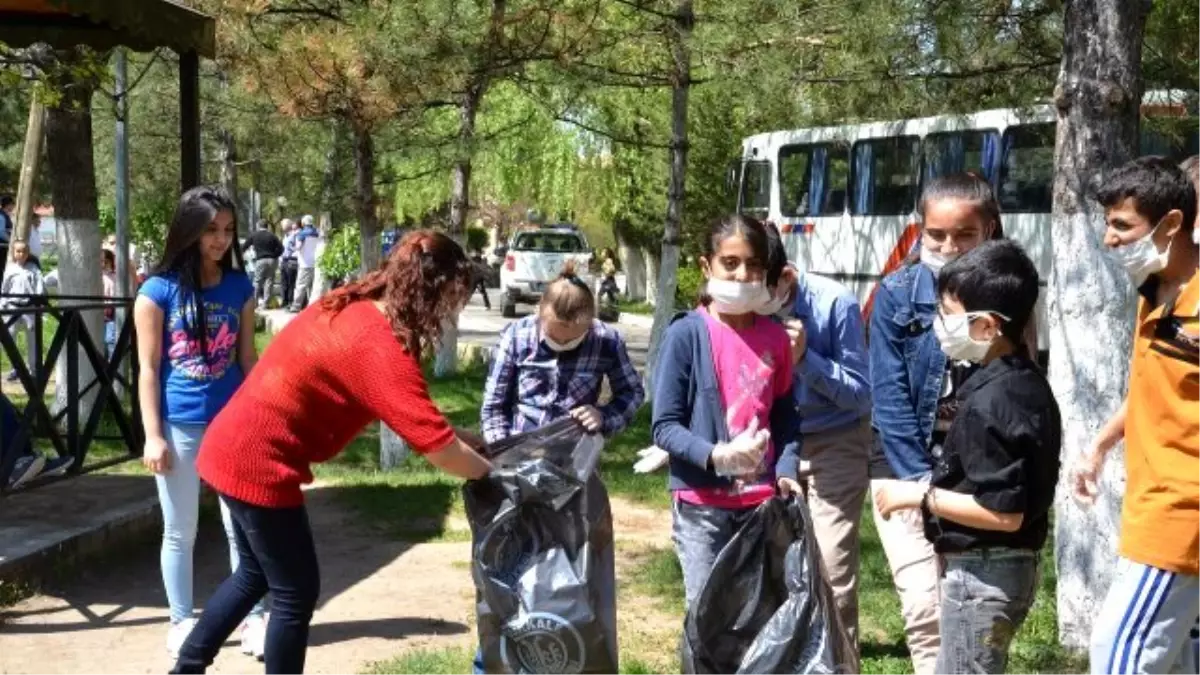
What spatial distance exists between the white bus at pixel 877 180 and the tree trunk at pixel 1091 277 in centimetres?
986

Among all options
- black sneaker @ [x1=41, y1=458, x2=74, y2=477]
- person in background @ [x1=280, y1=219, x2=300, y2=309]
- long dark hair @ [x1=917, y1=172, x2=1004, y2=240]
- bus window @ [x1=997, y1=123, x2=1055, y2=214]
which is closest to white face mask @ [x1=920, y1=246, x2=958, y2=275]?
long dark hair @ [x1=917, y1=172, x2=1004, y2=240]

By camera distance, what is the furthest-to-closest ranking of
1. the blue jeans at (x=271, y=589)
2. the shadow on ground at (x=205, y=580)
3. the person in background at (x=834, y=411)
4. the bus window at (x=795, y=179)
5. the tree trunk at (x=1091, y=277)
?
the bus window at (x=795, y=179) < the shadow on ground at (x=205, y=580) < the tree trunk at (x=1091, y=277) < the person in background at (x=834, y=411) < the blue jeans at (x=271, y=589)

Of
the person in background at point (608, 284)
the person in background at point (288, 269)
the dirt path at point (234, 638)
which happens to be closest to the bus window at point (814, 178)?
the person in background at point (288, 269)

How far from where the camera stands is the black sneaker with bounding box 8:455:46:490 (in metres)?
7.06

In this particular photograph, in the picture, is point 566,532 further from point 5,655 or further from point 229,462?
point 5,655

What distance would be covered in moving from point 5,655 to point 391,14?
4.89m

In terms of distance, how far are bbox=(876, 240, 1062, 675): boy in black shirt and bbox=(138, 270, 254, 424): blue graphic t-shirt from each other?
2.83 metres

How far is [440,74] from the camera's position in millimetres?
9719

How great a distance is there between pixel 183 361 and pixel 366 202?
5.00m

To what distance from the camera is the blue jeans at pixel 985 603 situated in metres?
3.67

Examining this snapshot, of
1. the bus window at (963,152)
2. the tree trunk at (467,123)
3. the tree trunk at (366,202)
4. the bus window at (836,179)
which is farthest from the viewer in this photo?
the bus window at (836,179)

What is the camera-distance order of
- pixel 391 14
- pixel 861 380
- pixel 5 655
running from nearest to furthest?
pixel 861 380
pixel 5 655
pixel 391 14

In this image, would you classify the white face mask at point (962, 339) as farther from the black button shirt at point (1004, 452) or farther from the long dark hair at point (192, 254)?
the long dark hair at point (192, 254)

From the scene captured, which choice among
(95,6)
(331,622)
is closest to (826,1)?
(95,6)
